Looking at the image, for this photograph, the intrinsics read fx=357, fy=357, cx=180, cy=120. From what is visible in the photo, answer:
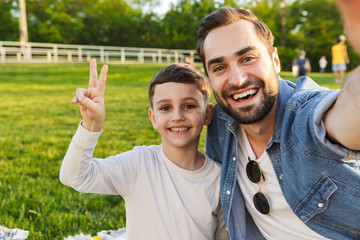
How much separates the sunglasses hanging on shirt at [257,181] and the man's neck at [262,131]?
7 centimetres

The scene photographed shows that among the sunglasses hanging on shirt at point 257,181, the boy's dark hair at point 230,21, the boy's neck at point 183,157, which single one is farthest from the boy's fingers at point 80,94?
the sunglasses hanging on shirt at point 257,181

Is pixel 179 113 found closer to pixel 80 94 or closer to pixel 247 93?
pixel 247 93

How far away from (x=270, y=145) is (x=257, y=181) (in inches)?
9.9

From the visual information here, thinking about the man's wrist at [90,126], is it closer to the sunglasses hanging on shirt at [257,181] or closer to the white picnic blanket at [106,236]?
the sunglasses hanging on shirt at [257,181]

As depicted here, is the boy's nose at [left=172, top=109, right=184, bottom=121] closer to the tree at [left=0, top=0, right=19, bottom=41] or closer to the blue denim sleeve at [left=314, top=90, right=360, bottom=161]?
the blue denim sleeve at [left=314, top=90, right=360, bottom=161]

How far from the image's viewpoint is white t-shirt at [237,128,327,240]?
6.36 ft

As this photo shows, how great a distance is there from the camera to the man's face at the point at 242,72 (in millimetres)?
1953

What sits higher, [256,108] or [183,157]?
[256,108]

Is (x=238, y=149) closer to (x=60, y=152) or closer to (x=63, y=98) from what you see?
(x=60, y=152)

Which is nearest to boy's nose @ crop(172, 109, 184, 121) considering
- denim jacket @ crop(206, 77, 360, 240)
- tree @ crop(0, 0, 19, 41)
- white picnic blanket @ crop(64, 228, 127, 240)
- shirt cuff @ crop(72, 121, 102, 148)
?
denim jacket @ crop(206, 77, 360, 240)

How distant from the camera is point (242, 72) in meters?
1.97

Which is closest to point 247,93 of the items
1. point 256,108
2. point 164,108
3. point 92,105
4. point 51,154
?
point 256,108

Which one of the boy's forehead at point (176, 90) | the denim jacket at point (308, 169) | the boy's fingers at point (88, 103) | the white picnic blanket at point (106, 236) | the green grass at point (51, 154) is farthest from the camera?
the green grass at point (51, 154)

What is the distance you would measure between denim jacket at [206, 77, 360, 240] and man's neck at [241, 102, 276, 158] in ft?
0.25
